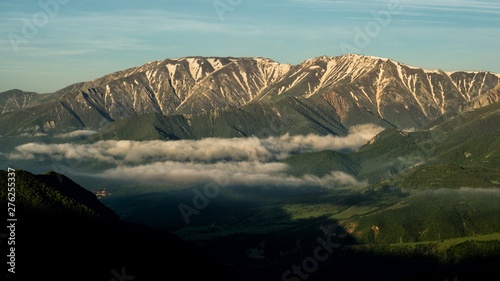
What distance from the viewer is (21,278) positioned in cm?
19700

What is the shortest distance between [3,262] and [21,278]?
237 inches

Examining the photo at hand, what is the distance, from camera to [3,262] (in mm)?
197875
